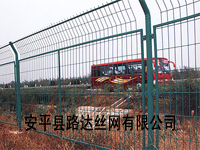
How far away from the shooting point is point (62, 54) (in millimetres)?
5273

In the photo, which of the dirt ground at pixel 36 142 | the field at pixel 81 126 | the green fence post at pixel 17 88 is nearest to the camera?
the field at pixel 81 126

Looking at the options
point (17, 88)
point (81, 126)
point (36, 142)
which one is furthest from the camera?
point (17, 88)

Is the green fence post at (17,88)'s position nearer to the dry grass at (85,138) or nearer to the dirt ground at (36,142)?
the dry grass at (85,138)

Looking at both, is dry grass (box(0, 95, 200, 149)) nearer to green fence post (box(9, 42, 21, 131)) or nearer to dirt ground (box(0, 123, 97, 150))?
dirt ground (box(0, 123, 97, 150))

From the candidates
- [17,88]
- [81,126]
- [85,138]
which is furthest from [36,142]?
[17,88]

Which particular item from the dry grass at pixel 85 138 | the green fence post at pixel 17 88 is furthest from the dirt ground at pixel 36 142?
the green fence post at pixel 17 88

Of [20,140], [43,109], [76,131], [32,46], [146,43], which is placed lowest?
[20,140]

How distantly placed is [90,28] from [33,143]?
2.99 meters

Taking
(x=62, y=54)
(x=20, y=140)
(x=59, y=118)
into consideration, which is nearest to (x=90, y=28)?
(x=62, y=54)

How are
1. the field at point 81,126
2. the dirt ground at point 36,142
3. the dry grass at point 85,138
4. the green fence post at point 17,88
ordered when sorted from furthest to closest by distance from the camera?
1. the green fence post at point 17,88
2. the dirt ground at point 36,142
3. the dry grass at point 85,138
4. the field at point 81,126

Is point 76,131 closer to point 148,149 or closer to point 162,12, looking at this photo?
point 148,149

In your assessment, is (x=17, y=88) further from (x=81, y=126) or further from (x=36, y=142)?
(x=81, y=126)

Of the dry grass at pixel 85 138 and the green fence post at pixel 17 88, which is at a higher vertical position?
the green fence post at pixel 17 88

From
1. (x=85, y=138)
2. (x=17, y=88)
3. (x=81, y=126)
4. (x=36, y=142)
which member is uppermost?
(x=17, y=88)
